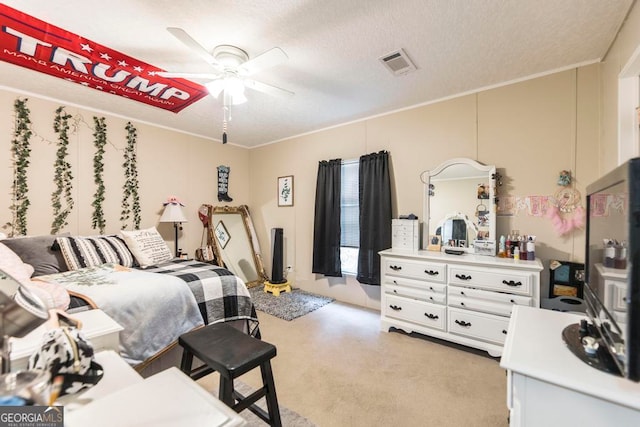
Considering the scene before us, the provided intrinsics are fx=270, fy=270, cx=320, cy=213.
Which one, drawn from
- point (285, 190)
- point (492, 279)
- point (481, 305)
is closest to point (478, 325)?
point (481, 305)

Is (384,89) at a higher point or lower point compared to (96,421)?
higher

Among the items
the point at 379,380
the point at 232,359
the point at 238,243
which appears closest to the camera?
the point at 232,359

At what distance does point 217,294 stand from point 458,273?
2.08 meters

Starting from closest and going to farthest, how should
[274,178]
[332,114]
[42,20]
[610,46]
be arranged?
1. [42,20]
2. [610,46]
3. [332,114]
4. [274,178]

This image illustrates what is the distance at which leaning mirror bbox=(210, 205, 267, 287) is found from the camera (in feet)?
13.8

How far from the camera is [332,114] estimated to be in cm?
327

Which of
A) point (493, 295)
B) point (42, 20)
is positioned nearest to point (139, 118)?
point (42, 20)

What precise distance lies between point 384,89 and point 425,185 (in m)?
1.09

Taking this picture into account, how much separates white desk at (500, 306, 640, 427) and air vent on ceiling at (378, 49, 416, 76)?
76.9 inches

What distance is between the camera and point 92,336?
939 millimetres

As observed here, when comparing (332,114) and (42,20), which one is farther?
(332,114)

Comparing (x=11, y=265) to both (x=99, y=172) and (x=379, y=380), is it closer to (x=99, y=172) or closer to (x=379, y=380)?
(x=99, y=172)

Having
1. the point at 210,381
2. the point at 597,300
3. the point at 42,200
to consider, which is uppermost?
the point at 42,200

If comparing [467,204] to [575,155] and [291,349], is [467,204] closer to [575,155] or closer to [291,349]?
[575,155]
